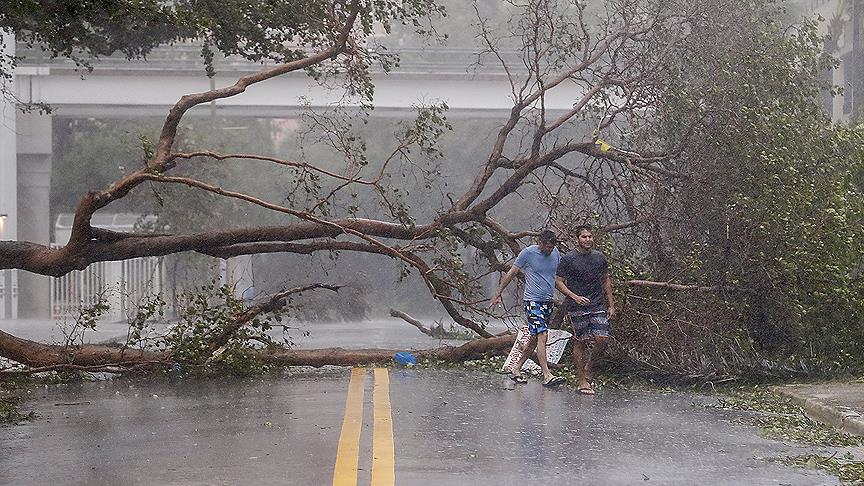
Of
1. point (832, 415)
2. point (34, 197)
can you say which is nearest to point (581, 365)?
point (832, 415)

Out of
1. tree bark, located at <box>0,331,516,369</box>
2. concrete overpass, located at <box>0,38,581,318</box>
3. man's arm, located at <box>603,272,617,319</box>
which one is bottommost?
tree bark, located at <box>0,331,516,369</box>

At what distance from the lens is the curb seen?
10.7 meters

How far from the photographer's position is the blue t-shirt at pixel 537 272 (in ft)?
48.1

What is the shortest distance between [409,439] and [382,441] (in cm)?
25

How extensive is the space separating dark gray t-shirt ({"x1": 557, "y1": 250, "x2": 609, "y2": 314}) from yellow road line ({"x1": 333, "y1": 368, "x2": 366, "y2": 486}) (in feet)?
8.04

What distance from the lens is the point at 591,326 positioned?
14.2 m

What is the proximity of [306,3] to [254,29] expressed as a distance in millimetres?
731

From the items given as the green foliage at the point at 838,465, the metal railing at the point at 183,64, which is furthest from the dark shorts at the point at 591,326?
the metal railing at the point at 183,64

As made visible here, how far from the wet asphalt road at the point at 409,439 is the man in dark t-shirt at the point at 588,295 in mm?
542

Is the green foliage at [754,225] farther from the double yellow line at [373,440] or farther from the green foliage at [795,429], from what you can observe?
the double yellow line at [373,440]

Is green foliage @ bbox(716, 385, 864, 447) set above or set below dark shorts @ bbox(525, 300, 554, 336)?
below

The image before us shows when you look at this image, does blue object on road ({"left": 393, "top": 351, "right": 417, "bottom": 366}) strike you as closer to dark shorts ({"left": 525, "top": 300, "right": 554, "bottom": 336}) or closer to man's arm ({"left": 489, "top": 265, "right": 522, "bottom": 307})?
man's arm ({"left": 489, "top": 265, "right": 522, "bottom": 307})

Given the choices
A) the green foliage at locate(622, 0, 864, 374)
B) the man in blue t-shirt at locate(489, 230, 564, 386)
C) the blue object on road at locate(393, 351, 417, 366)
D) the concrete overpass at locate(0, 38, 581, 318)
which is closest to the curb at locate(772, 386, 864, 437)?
the green foliage at locate(622, 0, 864, 374)

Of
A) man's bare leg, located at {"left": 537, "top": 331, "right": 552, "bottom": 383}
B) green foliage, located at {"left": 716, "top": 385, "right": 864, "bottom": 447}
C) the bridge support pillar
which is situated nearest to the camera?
green foliage, located at {"left": 716, "top": 385, "right": 864, "bottom": 447}
